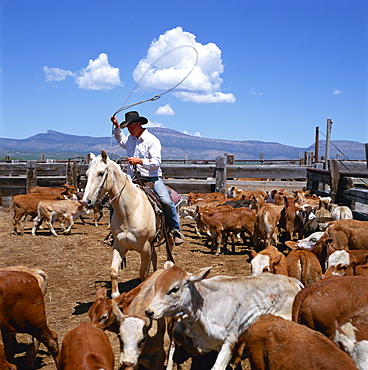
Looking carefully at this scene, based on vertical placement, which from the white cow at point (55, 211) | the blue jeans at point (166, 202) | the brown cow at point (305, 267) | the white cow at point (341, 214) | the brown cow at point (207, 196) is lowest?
the white cow at point (55, 211)

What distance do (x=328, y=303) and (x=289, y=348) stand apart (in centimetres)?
107

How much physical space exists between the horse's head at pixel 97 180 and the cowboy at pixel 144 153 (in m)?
0.56

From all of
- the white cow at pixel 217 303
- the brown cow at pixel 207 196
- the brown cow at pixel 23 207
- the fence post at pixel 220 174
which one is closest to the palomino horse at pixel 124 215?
the white cow at pixel 217 303

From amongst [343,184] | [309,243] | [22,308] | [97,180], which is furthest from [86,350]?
[343,184]

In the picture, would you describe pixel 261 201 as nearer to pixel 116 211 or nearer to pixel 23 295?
pixel 116 211

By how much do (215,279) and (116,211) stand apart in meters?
2.72

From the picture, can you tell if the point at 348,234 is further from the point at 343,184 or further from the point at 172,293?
the point at 172,293

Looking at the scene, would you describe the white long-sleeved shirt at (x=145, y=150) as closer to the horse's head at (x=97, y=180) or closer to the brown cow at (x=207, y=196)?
the horse's head at (x=97, y=180)

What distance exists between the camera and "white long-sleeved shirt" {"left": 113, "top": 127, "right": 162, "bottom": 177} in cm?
763

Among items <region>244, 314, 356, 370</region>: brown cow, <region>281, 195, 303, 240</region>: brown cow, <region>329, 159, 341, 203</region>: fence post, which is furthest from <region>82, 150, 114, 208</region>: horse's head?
<region>329, 159, 341, 203</region>: fence post

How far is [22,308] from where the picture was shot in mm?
4828

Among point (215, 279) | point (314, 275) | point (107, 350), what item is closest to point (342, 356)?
point (215, 279)

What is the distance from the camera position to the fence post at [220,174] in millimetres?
17344

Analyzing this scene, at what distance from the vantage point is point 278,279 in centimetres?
538
